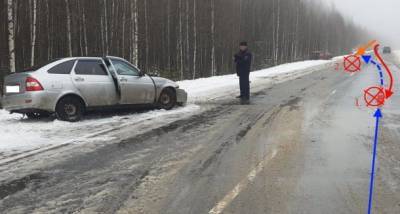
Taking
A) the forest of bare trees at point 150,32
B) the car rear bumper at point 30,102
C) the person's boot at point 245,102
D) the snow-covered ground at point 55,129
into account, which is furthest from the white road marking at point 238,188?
the forest of bare trees at point 150,32

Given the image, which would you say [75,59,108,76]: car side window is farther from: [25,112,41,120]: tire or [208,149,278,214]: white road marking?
[208,149,278,214]: white road marking

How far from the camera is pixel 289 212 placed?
13.7 ft

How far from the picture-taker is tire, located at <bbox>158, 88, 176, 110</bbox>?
11.7 m

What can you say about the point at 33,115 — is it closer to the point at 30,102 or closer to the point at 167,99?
the point at 30,102

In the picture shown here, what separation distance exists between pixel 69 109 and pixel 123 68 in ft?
6.10

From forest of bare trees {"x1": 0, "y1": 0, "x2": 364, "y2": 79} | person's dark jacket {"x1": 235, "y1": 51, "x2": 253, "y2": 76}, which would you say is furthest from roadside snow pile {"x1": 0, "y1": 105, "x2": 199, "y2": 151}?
forest of bare trees {"x1": 0, "y1": 0, "x2": 364, "y2": 79}

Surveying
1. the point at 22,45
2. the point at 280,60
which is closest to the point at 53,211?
the point at 22,45

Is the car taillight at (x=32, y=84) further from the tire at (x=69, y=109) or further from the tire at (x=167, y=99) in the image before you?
the tire at (x=167, y=99)

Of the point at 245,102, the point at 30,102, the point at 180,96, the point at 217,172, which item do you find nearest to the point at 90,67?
the point at 30,102

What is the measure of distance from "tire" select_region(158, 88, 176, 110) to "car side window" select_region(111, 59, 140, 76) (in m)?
1.07

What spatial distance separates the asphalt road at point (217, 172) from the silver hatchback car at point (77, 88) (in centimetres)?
183

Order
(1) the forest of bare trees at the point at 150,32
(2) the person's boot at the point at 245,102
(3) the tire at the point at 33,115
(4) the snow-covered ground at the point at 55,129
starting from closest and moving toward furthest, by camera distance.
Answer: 1. (4) the snow-covered ground at the point at 55,129
2. (3) the tire at the point at 33,115
3. (2) the person's boot at the point at 245,102
4. (1) the forest of bare trees at the point at 150,32

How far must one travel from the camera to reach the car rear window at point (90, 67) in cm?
1009

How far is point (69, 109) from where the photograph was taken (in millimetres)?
9711
